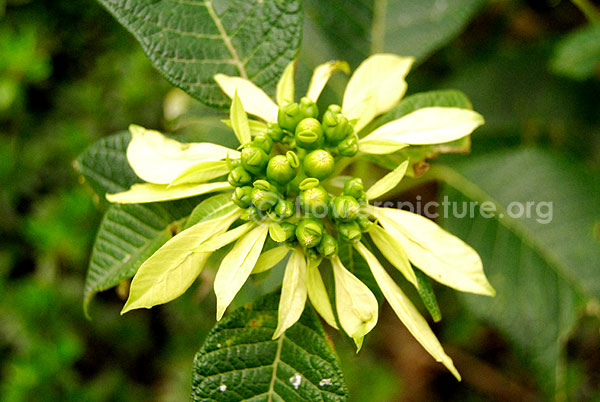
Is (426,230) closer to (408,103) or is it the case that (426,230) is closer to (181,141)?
(408,103)

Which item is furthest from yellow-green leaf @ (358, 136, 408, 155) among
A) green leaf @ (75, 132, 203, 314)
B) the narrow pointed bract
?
green leaf @ (75, 132, 203, 314)

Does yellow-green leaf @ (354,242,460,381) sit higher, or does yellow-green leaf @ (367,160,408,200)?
yellow-green leaf @ (367,160,408,200)

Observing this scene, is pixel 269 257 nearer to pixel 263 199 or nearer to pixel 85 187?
pixel 263 199

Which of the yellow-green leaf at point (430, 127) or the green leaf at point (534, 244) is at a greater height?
the yellow-green leaf at point (430, 127)

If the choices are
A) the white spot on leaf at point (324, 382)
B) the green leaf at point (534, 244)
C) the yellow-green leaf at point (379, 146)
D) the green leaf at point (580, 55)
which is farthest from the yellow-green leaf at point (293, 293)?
the green leaf at point (580, 55)

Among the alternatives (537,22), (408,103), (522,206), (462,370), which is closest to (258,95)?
(408,103)

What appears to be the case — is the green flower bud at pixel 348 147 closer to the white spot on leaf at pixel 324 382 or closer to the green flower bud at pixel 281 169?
the green flower bud at pixel 281 169

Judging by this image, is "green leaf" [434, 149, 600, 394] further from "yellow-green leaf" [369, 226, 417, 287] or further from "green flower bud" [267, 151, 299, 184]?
"green flower bud" [267, 151, 299, 184]

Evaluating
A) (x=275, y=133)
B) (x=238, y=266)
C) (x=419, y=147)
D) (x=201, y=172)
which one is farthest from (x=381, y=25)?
(x=238, y=266)
